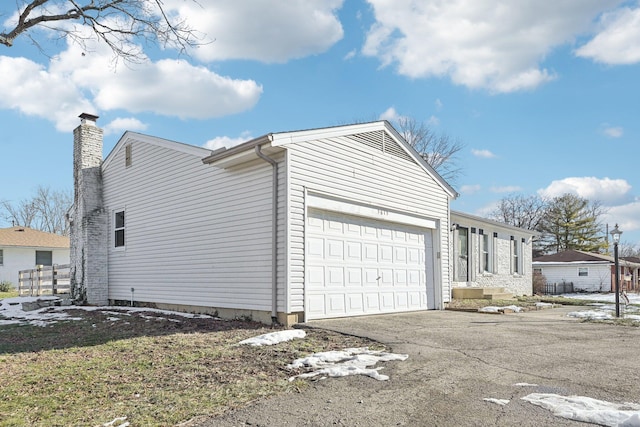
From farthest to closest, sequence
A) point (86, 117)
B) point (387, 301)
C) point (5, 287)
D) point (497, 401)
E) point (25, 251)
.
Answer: point (25, 251) → point (5, 287) → point (86, 117) → point (387, 301) → point (497, 401)

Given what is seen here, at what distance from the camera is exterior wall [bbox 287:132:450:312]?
30.3 feet

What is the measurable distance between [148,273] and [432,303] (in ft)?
26.0

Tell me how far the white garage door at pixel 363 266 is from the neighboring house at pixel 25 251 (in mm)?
25534

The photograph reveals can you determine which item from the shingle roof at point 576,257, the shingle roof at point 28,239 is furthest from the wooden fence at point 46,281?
the shingle roof at point 576,257

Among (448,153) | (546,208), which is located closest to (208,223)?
(448,153)

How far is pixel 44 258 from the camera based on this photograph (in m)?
30.0

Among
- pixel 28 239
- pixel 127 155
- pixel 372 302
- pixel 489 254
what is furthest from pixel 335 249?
pixel 28 239

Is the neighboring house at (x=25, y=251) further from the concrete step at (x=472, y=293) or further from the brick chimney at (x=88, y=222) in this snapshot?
the concrete step at (x=472, y=293)

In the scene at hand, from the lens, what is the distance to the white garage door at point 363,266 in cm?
977

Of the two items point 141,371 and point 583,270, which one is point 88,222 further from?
point 583,270

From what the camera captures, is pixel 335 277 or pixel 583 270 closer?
pixel 335 277

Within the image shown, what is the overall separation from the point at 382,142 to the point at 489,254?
9.96 m

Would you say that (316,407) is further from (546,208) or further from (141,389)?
(546,208)

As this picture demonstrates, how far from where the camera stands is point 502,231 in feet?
67.5
